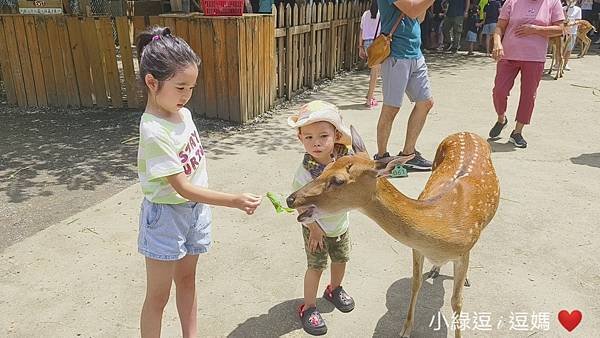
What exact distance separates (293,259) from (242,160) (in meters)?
2.19

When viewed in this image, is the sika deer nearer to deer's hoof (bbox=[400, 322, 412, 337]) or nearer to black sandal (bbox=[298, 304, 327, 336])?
deer's hoof (bbox=[400, 322, 412, 337])

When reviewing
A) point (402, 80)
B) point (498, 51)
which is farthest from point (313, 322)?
point (498, 51)

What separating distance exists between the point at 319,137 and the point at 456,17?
1348cm

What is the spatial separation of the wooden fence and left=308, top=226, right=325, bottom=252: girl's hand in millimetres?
4230

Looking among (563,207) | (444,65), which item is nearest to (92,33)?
(563,207)

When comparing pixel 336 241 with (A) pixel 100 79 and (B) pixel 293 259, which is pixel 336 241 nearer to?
(B) pixel 293 259

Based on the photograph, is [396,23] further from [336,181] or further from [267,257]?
[336,181]

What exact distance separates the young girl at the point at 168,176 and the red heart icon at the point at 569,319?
6.97 ft

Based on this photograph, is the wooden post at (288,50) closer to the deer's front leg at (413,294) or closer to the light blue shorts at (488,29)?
the deer's front leg at (413,294)

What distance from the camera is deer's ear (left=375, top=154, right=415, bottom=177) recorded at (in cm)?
222

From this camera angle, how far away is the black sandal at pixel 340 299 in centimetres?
320

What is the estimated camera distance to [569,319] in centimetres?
309

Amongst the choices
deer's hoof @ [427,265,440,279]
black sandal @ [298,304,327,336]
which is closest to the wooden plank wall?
deer's hoof @ [427,265,440,279]

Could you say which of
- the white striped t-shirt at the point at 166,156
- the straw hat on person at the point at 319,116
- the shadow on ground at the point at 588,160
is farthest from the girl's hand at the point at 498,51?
the white striped t-shirt at the point at 166,156
